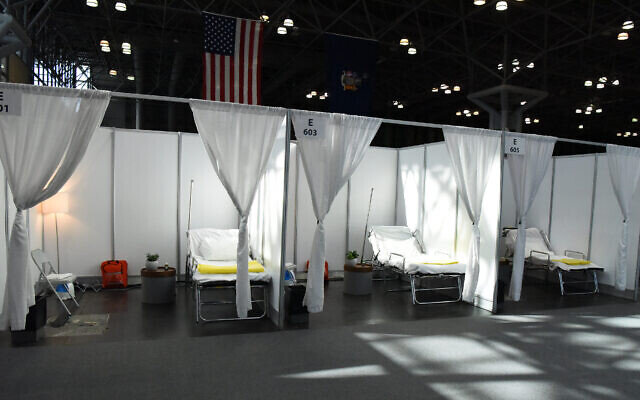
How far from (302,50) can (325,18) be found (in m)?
1.48

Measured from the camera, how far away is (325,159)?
4883 mm

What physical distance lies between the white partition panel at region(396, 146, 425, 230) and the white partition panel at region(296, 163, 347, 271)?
100 cm

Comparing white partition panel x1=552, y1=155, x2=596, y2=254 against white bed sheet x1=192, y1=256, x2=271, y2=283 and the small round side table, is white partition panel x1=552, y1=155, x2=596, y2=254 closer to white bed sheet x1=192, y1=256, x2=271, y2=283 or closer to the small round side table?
white bed sheet x1=192, y1=256, x2=271, y2=283

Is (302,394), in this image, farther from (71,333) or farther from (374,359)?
(71,333)

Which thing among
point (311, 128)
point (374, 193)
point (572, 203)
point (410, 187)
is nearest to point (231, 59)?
point (311, 128)

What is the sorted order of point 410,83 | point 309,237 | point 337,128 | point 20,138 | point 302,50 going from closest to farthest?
1. point 20,138
2. point 337,128
3. point 309,237
4. point 302,50
5. point 410,83

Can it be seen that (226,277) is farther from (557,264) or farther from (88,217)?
(557,264)

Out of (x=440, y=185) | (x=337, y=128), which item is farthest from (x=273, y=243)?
(x=440, y=185)

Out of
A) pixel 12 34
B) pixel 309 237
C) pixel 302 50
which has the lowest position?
pixel 309 237

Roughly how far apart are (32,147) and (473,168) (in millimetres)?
4721

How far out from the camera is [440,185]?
6840 mm

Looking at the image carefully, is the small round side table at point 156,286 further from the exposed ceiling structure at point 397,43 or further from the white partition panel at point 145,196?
the exposed ceiling structure at point 397,43

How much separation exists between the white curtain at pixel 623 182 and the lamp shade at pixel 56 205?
7.57 meters

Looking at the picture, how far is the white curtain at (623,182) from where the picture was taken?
6473mm
